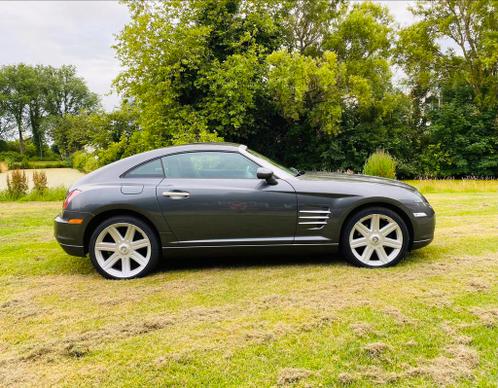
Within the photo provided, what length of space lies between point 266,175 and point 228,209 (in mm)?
504

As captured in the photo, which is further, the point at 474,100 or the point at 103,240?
the point at 474,100

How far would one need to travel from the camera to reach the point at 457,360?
93.0 inches

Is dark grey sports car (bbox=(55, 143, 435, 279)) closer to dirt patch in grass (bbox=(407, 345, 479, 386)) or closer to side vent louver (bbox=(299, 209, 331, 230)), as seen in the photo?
side vent louver (bbox=(299, 209, 331, 230))

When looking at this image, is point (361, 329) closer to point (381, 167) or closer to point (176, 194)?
point (176, 194)

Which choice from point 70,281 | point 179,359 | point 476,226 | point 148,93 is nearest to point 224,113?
point 148,93

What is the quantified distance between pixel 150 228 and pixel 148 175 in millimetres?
546

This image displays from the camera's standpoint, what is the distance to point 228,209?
4.16 metres

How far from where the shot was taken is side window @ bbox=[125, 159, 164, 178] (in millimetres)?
4320

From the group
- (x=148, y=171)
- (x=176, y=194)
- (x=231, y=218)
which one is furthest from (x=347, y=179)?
(x=148, y=171)

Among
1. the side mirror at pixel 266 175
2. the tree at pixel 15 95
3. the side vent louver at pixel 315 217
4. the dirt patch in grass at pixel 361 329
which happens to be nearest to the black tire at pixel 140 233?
the side mirror at pixel 266 175

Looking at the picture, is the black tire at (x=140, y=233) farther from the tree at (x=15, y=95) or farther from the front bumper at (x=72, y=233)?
the tree at (x=15, y=95)

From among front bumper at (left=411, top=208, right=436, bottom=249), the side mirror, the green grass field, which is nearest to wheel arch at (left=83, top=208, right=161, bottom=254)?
the green grass field

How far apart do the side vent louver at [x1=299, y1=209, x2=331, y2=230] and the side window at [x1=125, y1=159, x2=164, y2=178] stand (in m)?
1.49

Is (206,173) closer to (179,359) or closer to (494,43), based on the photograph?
(179,359)
